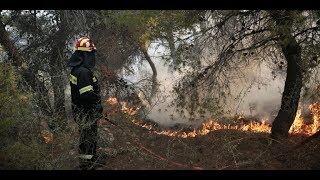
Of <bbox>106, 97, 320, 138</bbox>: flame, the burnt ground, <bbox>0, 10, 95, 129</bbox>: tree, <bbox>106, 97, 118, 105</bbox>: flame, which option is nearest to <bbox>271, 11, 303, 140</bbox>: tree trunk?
the burnt ground

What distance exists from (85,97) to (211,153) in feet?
9.47

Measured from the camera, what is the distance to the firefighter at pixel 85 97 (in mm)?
6562

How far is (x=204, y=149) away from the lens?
830 centimetres

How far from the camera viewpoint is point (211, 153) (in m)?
7.79

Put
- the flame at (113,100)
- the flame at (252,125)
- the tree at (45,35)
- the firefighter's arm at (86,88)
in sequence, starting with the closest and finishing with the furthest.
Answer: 1. the firefighter's arm at (86,88)
2. the flame at (252,125)
3. the tree at (45,35)
4. the flame at (113,100)

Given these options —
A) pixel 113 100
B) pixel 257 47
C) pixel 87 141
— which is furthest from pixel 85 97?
pixel 113 100

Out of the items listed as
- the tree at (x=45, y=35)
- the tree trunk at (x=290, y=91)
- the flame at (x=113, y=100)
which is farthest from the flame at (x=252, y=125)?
the tree at (x=45, y=35)

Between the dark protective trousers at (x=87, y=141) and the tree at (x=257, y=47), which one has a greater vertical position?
the tree at (x=257, y=47)

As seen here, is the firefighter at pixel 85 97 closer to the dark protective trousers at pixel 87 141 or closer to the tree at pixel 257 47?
the dark protective trousers at pixel 87 141

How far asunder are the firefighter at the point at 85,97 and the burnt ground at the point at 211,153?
1.15ft

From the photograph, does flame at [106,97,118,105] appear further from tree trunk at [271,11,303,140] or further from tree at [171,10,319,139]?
tree trunk at [271,11,303,140]

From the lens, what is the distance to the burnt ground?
653 cm
